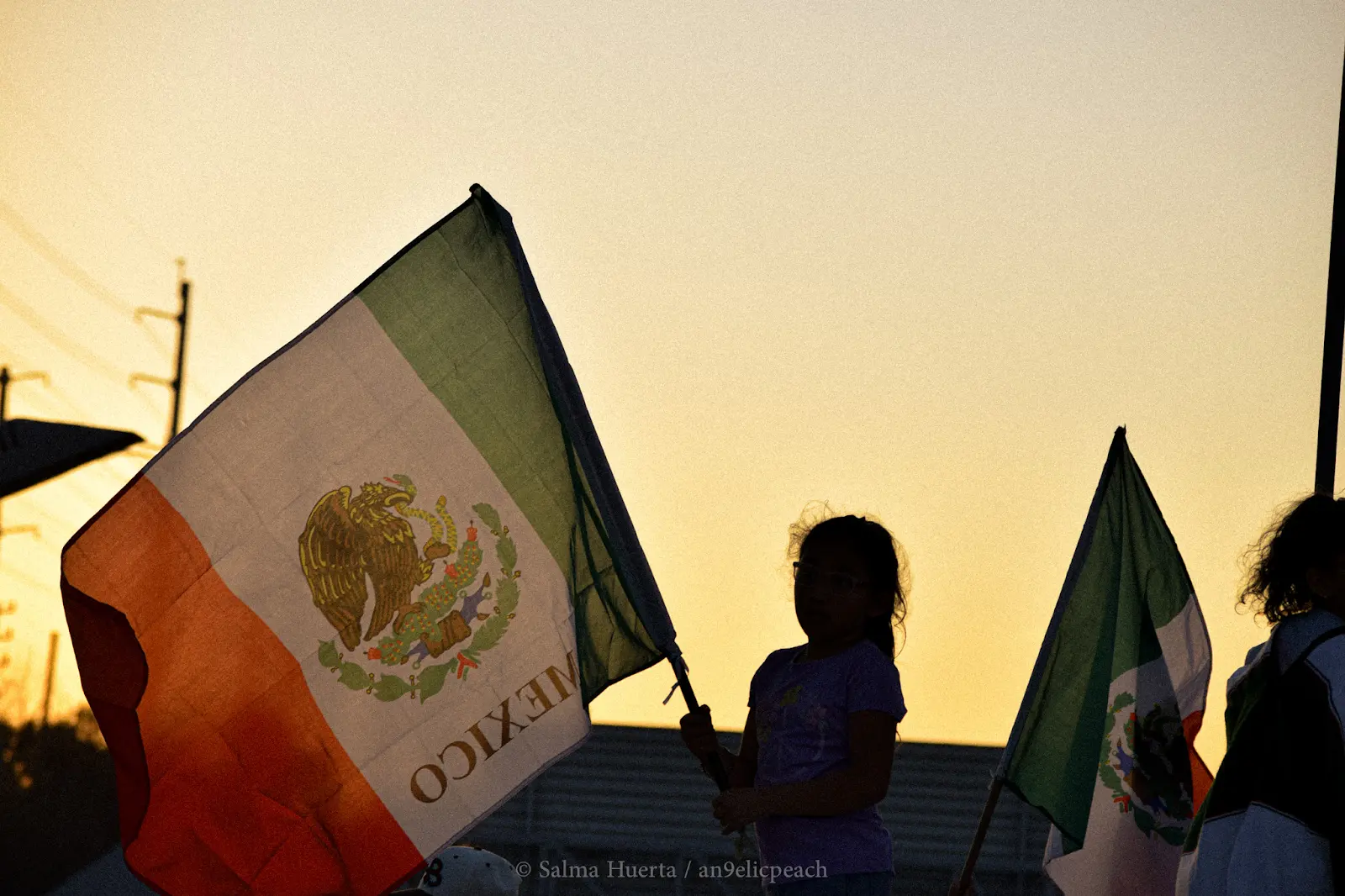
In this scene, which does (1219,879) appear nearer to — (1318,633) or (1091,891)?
(1318,633)

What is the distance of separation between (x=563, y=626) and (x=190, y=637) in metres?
1.13

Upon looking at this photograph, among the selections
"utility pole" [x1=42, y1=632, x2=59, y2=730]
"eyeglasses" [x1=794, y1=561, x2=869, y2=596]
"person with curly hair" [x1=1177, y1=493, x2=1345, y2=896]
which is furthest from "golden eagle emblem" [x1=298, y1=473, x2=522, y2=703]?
"utility pole" [x1=42, y1=632, x2=59, y2=730]

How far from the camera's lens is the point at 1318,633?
6.19 m

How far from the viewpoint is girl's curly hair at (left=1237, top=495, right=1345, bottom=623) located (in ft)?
21.2

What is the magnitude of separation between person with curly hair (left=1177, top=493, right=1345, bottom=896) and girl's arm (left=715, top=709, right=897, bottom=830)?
40.6 inches

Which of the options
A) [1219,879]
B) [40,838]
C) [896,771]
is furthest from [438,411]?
[40,838]

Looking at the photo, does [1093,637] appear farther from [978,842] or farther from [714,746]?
[714,746]

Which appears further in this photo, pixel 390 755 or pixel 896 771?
pixel 896 771

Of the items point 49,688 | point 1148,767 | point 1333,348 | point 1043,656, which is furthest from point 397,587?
point 49,688

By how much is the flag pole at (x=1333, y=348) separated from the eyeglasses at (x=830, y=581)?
11.1ft

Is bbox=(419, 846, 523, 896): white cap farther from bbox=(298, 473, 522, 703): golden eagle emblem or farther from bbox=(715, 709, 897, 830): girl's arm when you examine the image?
bbox=(715, 709, 897, 830): girl's arm

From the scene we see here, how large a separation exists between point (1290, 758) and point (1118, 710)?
1.94 metres

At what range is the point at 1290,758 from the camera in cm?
A: 602

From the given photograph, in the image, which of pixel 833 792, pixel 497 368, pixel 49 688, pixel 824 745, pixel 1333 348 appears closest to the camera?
pixel 833 792
